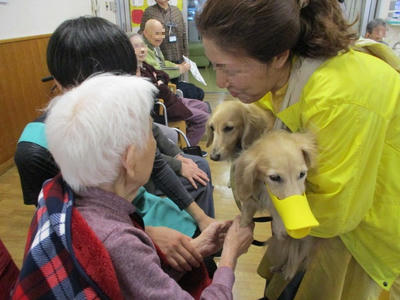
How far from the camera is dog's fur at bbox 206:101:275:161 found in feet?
4.15

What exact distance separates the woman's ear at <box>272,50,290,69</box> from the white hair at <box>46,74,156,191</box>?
39 centimetres

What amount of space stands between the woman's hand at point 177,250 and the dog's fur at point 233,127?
18.3 inches

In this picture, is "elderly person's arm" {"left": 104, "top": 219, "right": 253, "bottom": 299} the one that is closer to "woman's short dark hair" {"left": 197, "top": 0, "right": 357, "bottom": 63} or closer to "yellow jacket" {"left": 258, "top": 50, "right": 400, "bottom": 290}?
"yellow jacket" {"left": 258, "top": 50, "right": 400, "bottom": 290}

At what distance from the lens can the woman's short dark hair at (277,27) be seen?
0.79 m

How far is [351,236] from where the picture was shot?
3.03 ft

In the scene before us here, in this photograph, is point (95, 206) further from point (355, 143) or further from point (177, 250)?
point (355, 143)

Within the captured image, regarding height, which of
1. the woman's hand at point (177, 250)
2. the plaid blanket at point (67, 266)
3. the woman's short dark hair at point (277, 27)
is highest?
the woman's short dark hair at point (277, 27)

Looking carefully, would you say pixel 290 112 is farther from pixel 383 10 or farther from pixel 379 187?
pixel 383 10

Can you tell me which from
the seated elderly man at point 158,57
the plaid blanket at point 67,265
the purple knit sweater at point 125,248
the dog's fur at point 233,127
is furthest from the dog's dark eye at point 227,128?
the seated elderly man at point 158,57

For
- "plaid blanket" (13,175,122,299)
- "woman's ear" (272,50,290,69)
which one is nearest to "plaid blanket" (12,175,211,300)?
"plaid blanket" (13,175,122,299)

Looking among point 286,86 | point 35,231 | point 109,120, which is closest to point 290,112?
point 286,86

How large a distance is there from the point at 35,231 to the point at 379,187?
885 millimetres

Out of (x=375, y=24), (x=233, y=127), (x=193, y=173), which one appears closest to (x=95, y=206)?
(x=233, y=127)

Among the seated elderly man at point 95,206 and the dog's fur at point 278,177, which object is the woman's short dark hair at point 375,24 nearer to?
the dog's fur at point 278,177
